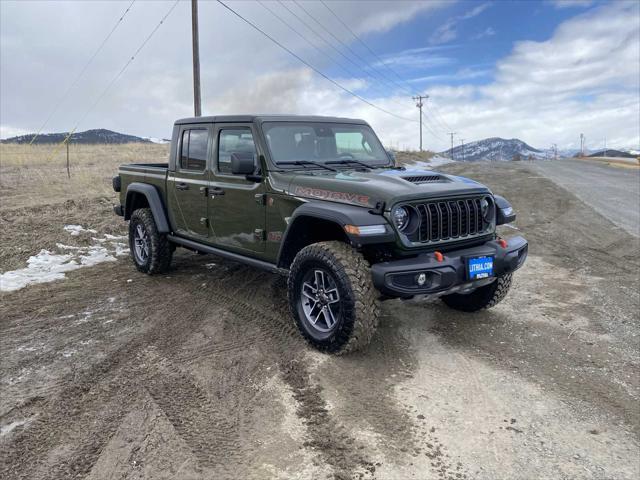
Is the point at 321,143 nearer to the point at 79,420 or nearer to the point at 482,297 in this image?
the point at 482,297

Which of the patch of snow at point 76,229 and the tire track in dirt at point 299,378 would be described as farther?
the patch of snow at point 76,229

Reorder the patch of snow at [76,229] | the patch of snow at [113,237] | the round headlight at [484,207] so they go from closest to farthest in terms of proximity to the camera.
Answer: the round headlight at [484,207] → the patch of snow at [76,229] → the patch of snow at [113,237]

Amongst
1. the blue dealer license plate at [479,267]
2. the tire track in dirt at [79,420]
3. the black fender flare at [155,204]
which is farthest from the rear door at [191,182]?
the blue dealer license plate at [479,267]

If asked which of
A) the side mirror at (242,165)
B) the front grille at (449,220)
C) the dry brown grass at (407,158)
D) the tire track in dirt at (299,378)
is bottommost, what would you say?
the tire track in dirt at (299,378)

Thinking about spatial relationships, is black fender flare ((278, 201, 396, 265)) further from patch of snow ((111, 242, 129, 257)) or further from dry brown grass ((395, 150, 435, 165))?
dry brown grass ((395, 150, 435, 165))

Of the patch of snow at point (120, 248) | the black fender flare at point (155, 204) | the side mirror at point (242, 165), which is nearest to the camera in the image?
the side mirror at point (242, 165)

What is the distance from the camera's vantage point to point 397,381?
3.82m

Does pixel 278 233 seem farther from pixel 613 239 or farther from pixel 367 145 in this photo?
pixel 613 239

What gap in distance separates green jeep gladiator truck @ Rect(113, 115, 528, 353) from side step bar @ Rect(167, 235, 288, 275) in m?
0.02

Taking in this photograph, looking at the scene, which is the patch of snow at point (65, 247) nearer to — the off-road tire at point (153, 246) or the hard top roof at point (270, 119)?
the off-road tire at point (153, 246)

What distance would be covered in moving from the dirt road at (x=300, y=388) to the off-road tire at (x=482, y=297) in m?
0.13

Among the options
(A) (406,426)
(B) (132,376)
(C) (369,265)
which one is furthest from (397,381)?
(B) (132,376)

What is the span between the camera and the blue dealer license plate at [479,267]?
13.4 ft

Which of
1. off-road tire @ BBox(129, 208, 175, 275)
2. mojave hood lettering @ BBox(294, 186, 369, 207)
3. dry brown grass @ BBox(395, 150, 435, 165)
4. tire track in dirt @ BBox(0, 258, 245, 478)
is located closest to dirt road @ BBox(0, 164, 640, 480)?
tire track in dirt @ BBox(0, 258, 245, 478)
